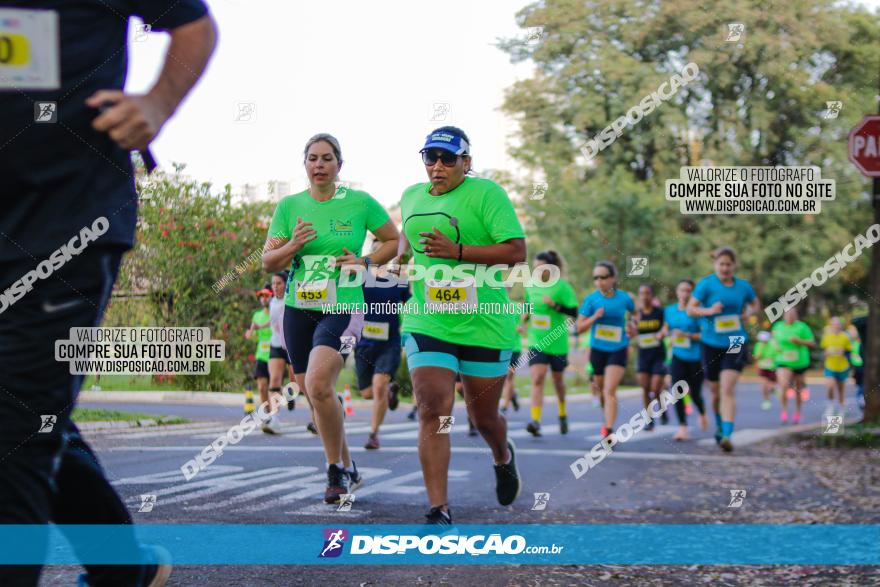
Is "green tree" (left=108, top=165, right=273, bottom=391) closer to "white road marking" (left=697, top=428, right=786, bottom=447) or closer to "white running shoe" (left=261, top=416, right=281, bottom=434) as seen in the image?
"white running shoe" (left=261, top=416, right=281, bottom=434)

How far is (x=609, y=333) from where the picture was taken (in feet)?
34.8

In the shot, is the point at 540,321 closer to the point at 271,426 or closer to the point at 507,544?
the point at 271,426

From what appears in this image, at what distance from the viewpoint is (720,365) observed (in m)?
10.1

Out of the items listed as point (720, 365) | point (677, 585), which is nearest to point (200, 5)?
A: point (677, 585)

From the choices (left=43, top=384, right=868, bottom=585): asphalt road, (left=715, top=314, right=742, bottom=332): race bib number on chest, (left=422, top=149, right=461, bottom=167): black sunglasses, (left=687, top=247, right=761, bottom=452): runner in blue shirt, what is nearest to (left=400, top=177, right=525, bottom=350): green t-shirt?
(left=422, top=149, right=461, bottom=167): black sunglasses

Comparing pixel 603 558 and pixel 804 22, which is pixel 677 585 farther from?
pixel 804 22

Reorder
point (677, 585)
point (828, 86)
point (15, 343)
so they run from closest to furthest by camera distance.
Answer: point (15, 343), point (677, 585), point (828, 86)

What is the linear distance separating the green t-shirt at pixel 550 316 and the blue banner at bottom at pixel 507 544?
5.67 m

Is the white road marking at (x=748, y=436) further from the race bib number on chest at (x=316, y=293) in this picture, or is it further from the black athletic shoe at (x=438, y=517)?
the black athletic shoe at (x=438, y=517)

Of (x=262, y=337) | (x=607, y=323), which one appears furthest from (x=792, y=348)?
(x=262, y=337)

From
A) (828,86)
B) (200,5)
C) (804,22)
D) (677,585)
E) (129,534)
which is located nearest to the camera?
(200,5)

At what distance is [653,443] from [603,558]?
6.64 metres

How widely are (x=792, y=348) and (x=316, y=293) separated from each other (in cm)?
1080

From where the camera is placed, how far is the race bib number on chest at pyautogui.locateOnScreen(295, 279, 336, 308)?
5402 mm
